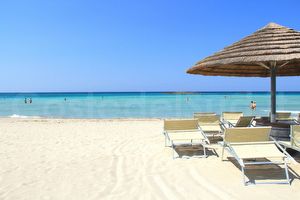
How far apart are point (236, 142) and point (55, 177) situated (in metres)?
2.77

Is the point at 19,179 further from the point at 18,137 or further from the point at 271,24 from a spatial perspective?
the point at 271,24

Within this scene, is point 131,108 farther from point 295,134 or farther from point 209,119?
point 295,134

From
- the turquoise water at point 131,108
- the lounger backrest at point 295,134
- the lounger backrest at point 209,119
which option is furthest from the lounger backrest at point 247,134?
the turquoise water at point 131,108

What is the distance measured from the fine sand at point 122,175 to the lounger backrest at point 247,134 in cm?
46

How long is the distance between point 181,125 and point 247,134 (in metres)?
1.95

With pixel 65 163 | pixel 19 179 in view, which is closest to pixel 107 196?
pixel 19 179

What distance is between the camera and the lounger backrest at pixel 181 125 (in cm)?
650

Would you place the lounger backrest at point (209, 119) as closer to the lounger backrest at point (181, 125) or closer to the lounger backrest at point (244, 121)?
the lounger backrest at point (244, 121)

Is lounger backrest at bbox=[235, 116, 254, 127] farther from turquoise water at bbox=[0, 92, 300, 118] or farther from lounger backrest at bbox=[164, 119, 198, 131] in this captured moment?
turquoise water at bbox=[0, 92, 300, 118]

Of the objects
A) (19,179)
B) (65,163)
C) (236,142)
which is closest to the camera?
(19,179)

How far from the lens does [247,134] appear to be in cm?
480

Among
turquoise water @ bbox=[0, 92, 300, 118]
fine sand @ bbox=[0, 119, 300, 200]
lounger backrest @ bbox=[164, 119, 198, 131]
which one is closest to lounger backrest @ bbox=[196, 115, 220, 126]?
lounger backrest @ bbox=[164, 119, 198, 131]

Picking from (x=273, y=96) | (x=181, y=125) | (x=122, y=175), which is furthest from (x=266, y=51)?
(x=122, y=175)

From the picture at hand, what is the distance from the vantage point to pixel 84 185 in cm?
416
